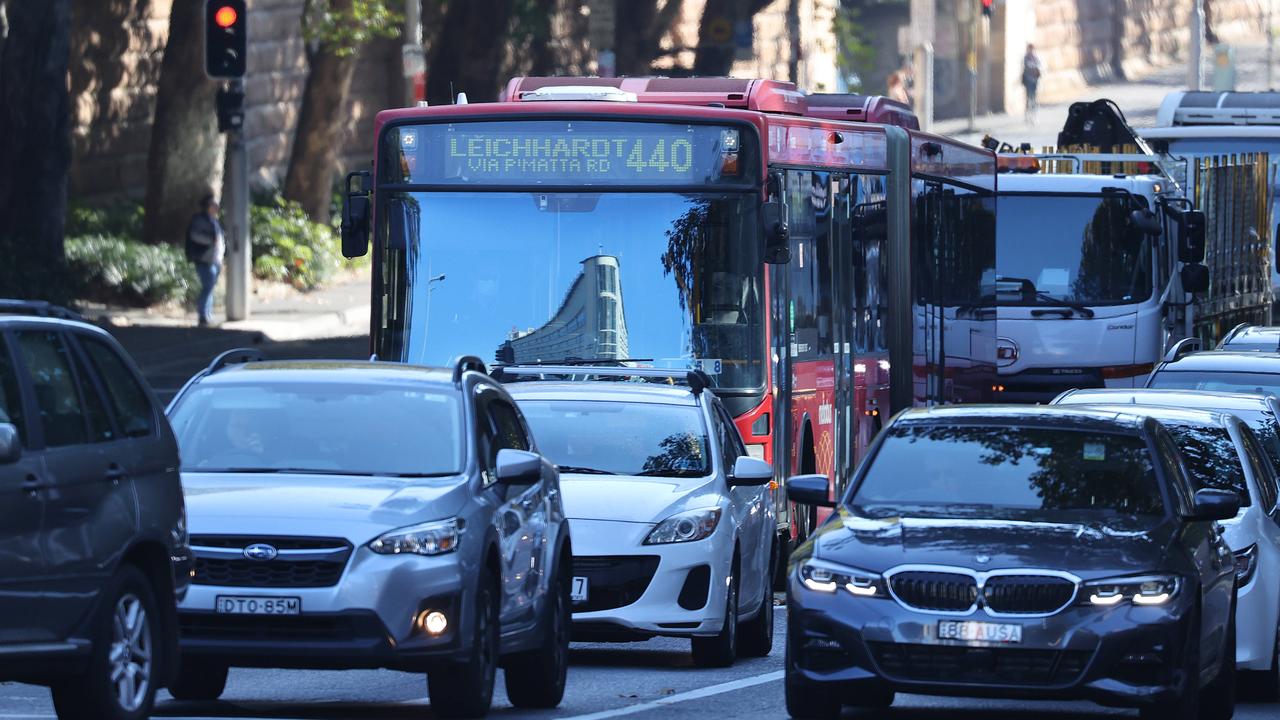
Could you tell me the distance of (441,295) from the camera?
15.8m

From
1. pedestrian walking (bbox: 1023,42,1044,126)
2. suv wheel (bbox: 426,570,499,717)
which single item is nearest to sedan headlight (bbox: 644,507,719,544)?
suv wheel (bbox: 426,570,499,717)

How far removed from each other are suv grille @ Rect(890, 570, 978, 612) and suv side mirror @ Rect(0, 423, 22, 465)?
11.6 feet

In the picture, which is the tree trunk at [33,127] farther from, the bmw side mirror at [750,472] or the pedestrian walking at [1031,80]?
the pedestrian walking at [1031,80]

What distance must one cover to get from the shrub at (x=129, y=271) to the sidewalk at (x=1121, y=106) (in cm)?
2729

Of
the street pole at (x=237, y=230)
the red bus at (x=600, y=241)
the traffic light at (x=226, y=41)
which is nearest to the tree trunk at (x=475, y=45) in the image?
the street pole at (x=237, y=230)

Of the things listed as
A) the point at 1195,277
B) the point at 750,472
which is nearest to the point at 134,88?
the point at 1195,277

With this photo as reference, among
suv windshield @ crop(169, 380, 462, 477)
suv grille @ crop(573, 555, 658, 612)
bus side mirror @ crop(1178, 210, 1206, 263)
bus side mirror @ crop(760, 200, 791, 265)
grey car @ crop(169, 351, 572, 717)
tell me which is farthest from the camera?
bus side mirror @ crop(1178, 210, 1206, 263)

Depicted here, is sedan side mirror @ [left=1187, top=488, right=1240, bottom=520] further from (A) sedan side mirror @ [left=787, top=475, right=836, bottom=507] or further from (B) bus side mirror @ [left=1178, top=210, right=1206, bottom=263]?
(B) bus side mirror @ [left=1178, top=210, right=1206, bottom=263]

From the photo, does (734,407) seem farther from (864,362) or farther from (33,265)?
(33,265)

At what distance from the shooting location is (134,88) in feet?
132

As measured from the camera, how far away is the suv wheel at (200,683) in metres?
11.0

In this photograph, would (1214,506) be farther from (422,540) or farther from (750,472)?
(422,540)

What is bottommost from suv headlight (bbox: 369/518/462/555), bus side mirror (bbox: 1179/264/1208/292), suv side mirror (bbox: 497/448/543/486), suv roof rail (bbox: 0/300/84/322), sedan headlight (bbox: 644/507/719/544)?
sedan headlight (bbox: 644/507/719/544)

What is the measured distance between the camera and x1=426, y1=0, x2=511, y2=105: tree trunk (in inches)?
1582
